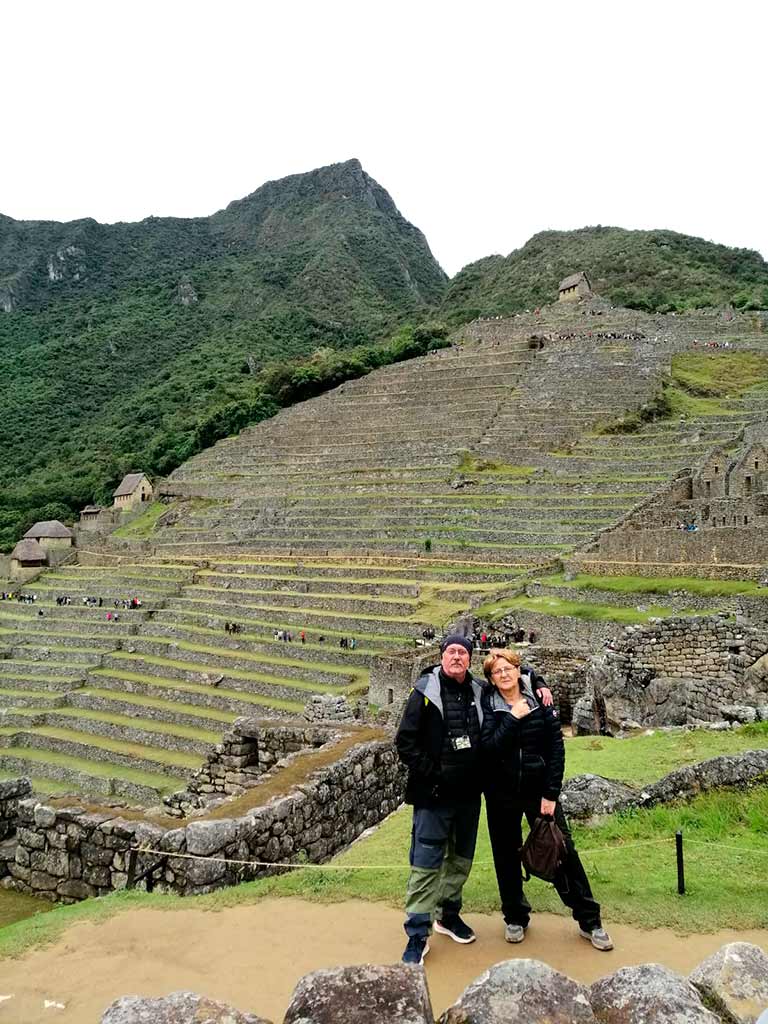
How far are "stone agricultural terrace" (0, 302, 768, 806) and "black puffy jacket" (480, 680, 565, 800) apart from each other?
43.7 feet

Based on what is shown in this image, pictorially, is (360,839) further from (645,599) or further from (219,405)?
(219,405)

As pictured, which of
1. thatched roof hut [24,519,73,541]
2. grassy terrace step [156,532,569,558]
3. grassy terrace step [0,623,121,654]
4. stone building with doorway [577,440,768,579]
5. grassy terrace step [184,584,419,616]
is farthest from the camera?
thatched roof hut [24,519,73,541]

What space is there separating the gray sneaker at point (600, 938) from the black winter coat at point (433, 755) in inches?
35.1

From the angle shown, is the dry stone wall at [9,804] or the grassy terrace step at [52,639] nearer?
the dry stone wall at [9,804]

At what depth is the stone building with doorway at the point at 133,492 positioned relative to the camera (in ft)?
161

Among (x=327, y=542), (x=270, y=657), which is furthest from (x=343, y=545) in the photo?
(x=270, y=657)

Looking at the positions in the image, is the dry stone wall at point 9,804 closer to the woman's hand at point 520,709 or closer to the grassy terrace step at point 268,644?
the woman's hand at point 520,709

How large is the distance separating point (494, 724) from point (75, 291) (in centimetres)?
14108

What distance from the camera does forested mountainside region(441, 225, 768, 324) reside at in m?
69.7

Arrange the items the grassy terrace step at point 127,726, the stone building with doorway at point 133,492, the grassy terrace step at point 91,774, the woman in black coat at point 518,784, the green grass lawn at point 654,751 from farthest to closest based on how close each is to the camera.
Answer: the stone building with doorway at point 133,492
the grassy terrace step at point 127,726
the grassy terrace step at point 91,774
the green grass lawn at point 654,751
the woman in black coat at point 518,784

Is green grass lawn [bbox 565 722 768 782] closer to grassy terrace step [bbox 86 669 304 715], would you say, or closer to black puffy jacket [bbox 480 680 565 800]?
black puffy jacket [bbox 480 680 565 800]

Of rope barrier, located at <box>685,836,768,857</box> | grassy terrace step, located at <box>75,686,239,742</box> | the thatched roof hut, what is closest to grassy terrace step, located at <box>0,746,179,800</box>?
grassy terrace step, located at <box>75,686,239,742</box>

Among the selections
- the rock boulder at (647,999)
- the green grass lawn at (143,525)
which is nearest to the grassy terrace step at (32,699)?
the green grass lawn at (143,525)

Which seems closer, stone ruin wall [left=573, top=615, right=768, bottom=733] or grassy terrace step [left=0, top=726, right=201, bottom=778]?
Result: stone ruin wall [left=573, top=615, right=768, bottom=733]
